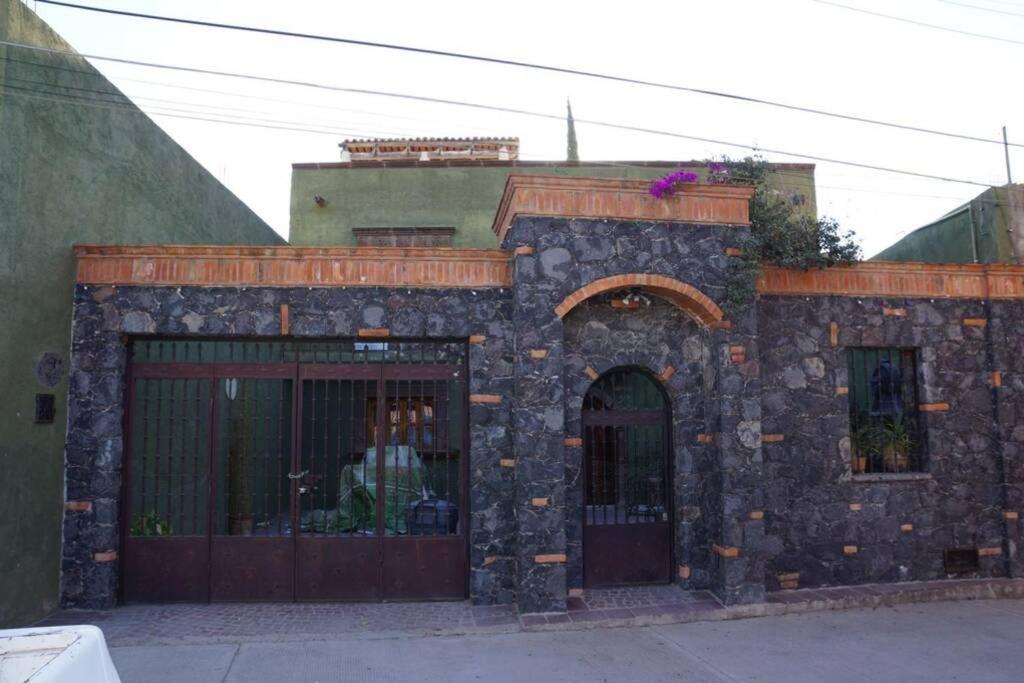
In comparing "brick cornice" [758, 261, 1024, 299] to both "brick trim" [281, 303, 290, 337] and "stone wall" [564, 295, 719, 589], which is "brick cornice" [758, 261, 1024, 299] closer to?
"stone wall" [564, 295, 719, 589]

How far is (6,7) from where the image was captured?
18.8ft

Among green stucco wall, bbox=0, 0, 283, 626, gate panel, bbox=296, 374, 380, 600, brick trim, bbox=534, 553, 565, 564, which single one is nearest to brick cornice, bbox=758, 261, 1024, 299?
brick trim, bbox=534, 553, 565, 564

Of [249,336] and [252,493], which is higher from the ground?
[249,336]

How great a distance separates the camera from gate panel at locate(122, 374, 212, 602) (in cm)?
676

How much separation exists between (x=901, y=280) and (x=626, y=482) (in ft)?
12.9

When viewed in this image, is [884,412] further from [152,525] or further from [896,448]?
[152,525]

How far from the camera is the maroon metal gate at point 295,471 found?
6.81 meters

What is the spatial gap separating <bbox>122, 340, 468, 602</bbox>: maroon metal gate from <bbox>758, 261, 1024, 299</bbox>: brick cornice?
3.70 meters

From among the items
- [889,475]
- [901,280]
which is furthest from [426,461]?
[901,280]

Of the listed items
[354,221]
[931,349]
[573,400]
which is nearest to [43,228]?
[573,400]

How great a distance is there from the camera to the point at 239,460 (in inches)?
277

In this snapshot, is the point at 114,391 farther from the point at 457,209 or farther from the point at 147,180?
the point at 457,209

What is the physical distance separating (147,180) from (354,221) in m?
4.74

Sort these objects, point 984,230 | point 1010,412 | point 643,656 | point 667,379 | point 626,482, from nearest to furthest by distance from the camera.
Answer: point 643,656, point 667,379, point 626,482, point 1010,412, point 984,230
